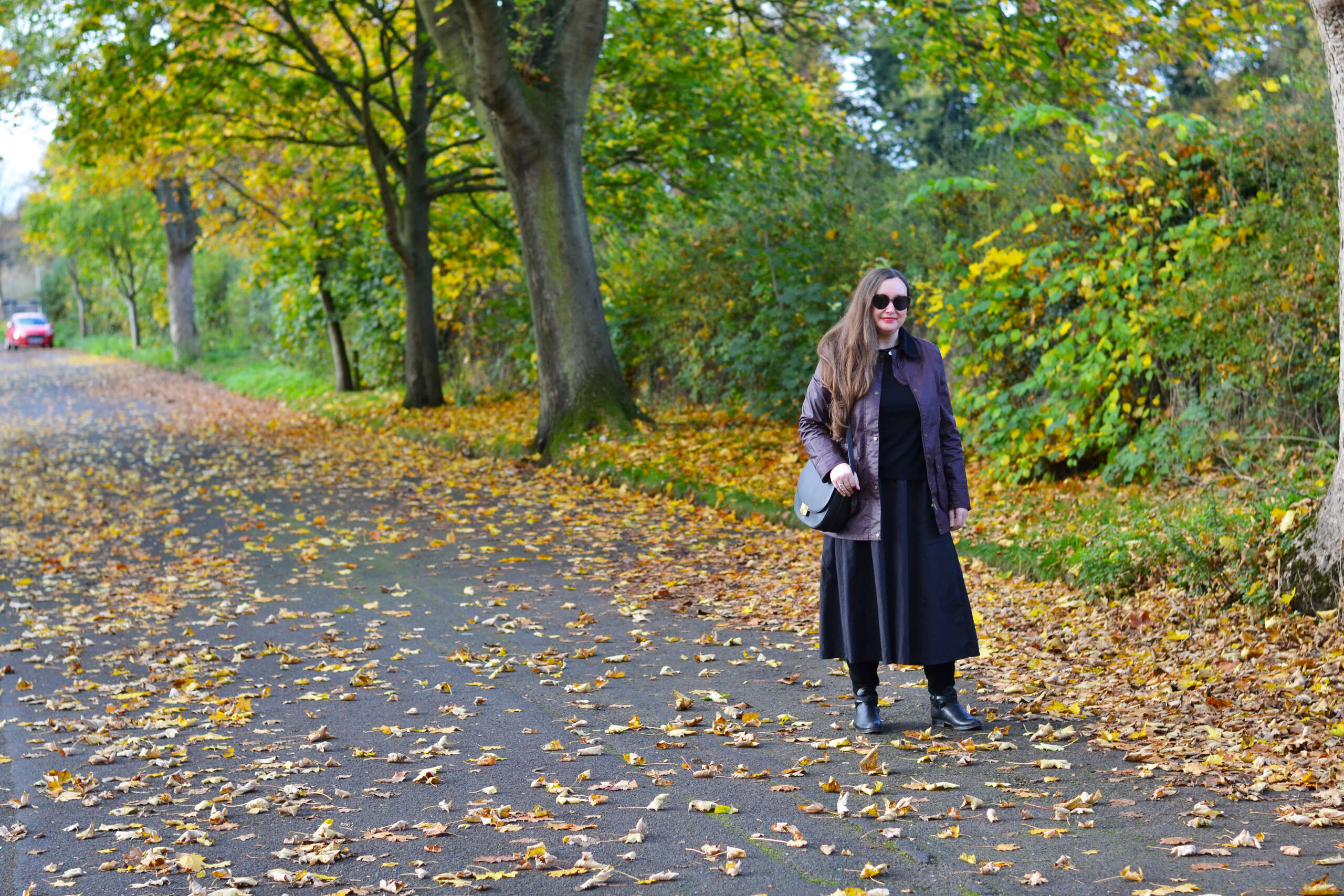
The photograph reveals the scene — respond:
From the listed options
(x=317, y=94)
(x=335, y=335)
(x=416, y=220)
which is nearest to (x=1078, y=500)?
(x=416, y=220)

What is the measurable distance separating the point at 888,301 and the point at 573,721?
234 cm

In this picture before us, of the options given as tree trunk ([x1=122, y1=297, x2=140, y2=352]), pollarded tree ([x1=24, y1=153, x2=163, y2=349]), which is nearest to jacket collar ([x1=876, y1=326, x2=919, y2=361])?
pollarded tree ([x1=24, y1=153, x2=163, y2=349])

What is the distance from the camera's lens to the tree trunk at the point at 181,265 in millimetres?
36500

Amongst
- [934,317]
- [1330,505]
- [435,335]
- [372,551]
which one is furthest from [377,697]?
[435,335]

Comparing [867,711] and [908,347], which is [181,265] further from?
[867,711]

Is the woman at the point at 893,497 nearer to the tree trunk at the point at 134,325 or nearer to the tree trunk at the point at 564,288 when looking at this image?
the tree trunk at the point at 564,288

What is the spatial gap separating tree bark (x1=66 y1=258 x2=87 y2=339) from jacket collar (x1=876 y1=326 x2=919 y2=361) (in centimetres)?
6289

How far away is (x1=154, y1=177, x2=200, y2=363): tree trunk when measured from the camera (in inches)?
1437

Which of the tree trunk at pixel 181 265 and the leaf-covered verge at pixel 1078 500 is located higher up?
the tree trunk at pixel 181 265

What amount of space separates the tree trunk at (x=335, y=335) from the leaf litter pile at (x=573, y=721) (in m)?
14.7

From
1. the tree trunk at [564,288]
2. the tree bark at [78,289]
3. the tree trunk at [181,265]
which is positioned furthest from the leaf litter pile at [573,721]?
the tree bark at [78,289]

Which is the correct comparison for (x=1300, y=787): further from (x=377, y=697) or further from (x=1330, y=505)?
(x=377, y=697)

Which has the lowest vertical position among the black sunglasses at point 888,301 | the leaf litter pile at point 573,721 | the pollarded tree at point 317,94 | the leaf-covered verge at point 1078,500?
the leaf litter pile at point 573,721

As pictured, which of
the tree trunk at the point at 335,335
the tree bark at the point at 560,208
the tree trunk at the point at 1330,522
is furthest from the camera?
the tree trunk at the point at 335,335
